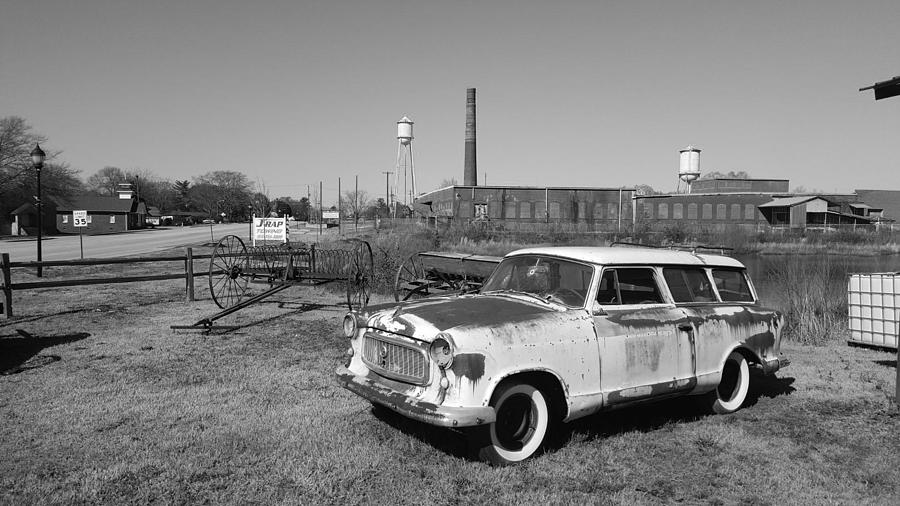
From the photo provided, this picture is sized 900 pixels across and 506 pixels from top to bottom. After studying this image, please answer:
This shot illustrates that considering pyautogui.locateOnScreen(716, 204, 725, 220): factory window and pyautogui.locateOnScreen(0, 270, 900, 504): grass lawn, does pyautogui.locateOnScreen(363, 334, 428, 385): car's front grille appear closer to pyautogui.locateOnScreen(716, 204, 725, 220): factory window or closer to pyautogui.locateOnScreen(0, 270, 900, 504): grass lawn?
pyautogui.locateOnScreen(0, 270, 900, 504): grass lawn

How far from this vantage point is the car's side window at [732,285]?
6164 mm

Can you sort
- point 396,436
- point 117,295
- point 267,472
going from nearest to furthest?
point 267,472
point 396,436
point 117,295

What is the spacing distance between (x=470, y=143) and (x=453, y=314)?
56.6 metres

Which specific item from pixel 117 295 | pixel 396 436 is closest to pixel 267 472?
pixel 396 436

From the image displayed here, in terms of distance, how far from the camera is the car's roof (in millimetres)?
5398

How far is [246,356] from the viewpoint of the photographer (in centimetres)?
804

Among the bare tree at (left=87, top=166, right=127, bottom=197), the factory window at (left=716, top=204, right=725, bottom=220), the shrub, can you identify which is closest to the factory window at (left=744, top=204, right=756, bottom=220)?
the factory window at (left=716, top=204, right=725, bottom=220)

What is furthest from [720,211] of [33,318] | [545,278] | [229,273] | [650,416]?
[545,278]

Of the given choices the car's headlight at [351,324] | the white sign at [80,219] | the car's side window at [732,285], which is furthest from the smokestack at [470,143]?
the car's headlight at [351,324]

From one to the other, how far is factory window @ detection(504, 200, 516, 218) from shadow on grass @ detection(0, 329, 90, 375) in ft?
171

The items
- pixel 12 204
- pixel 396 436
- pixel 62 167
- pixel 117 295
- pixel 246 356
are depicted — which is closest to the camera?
pixel 396 436

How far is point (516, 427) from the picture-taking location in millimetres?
4641

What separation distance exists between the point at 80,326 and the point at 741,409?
9846 millimetres

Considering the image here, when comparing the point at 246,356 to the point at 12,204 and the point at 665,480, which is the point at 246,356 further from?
the point at 12,204
